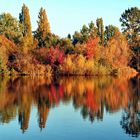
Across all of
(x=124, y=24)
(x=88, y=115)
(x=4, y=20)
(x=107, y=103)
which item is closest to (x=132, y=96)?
(x=107, y=103)

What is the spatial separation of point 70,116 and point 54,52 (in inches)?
1469

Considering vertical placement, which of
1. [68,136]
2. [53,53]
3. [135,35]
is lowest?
[68,136]

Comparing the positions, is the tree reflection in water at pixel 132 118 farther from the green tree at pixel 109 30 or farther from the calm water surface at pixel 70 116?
the green tree at pixel 109 30

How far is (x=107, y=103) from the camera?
24984 mm

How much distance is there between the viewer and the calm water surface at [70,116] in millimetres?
16266

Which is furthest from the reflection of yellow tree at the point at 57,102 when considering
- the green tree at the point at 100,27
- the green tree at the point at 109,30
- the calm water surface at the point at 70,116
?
the green tree at the point at 109,30

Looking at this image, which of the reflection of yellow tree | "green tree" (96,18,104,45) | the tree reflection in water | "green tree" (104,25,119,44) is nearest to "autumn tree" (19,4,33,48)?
"green tree" (96,18,104,45)

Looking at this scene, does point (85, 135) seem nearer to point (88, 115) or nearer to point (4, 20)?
point (88, 115)

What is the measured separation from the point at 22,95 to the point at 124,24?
172 ft

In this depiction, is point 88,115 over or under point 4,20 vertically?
under

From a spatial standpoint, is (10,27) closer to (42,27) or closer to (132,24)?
(42,27)

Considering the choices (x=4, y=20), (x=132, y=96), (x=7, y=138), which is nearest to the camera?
(x=7, y=138)

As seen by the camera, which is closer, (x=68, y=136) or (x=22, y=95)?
(x=68, y=136)

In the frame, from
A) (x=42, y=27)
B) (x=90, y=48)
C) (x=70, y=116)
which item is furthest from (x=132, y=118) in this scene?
(x=42, y=27)
